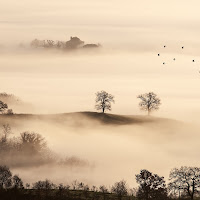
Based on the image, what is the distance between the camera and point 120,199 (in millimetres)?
199625

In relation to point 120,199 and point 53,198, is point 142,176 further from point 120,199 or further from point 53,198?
point 53,198

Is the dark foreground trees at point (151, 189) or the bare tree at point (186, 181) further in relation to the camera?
the bare tree at point (186, 181)

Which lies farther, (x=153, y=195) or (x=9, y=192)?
(x=153, y=195)

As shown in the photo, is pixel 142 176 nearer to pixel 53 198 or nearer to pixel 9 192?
pixel 53 198

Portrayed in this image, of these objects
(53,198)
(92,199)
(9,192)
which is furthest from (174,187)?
(9,192)

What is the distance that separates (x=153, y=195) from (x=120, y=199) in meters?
14.4

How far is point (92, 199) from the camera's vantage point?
199 meters

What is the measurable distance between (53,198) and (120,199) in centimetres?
3020

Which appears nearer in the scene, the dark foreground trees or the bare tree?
the dark foreground trees

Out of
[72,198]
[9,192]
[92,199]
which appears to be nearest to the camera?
[9,192]

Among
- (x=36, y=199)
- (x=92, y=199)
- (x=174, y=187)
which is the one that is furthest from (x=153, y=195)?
(x=36, y=199)

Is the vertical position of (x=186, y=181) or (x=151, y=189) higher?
(x=186, y=181)

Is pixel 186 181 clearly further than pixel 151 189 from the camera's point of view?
Yes

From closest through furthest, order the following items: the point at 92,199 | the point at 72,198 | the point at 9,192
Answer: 1. the point at 9,192
2. the point at 72,198
3. the point at 92,199
